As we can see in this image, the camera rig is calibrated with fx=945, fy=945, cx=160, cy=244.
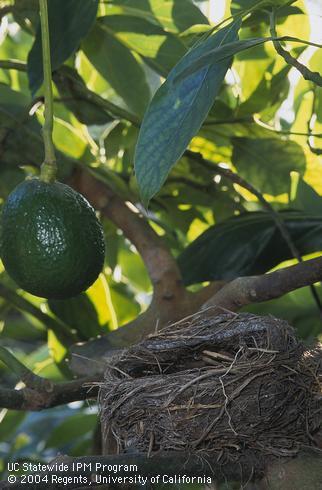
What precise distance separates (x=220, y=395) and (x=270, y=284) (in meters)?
0.15

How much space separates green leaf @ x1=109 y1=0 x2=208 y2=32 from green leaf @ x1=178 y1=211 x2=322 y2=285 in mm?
346

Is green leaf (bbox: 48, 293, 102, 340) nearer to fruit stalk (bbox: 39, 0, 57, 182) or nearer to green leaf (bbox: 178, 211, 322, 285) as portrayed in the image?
green leaf (bbox: 178, 211, 322, 285)

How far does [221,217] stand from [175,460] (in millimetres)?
846

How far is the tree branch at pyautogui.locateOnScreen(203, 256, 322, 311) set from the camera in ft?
3.76

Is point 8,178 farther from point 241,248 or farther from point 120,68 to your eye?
point 241,248

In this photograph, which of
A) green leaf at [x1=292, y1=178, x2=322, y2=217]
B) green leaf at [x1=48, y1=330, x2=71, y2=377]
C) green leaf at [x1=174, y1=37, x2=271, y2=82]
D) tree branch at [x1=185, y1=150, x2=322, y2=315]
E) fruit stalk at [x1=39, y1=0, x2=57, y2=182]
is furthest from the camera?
green leaf at [x1=48, y1=330, x2=71, y2=377]

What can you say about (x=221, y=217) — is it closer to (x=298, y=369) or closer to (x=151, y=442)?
(x=298, y=369)

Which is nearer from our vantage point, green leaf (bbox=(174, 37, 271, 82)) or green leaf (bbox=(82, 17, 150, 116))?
green leaf (bbox=(174, 37, 271, 82))

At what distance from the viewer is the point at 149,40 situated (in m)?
1.61

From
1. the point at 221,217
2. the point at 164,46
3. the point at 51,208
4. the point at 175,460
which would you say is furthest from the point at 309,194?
the point at 175,460

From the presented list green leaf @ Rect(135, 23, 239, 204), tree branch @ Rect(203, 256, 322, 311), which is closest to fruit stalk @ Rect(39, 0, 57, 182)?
green leaf @ Rect(135, 23, 239, 204)

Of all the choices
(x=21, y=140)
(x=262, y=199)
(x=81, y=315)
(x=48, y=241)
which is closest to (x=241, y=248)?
(x=262, y=199)

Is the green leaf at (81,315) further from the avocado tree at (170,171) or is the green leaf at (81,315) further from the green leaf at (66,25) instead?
the green leaf at (66,25)

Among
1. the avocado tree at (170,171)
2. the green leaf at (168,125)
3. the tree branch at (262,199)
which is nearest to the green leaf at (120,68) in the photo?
the avocado tree at (170,171)
